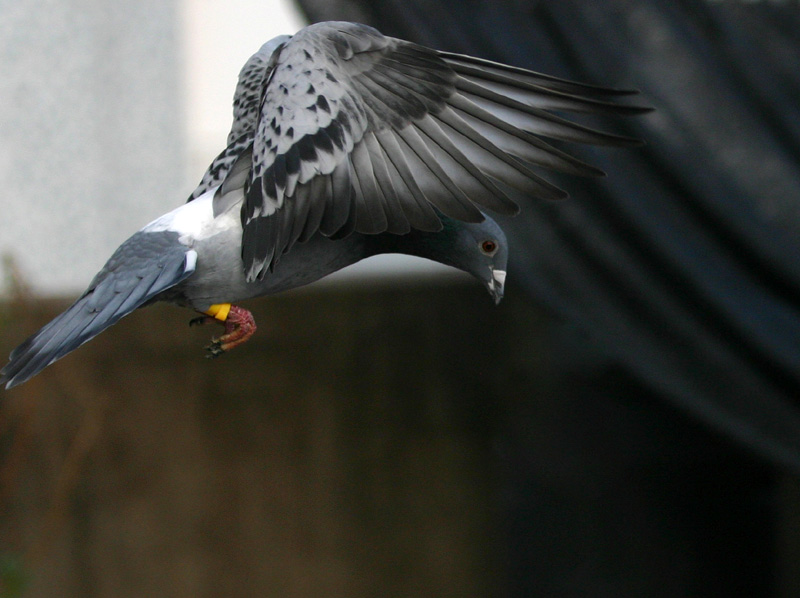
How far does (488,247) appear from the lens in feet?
3.07

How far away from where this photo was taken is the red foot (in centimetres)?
83

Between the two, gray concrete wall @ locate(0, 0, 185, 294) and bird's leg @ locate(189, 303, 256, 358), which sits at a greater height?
gray concrete wall @ locate(0, 0, 185, 294)

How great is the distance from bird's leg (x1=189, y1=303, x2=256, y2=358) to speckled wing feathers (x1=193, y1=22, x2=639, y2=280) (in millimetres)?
54

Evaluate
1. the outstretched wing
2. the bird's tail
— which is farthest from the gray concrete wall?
the bird's tail

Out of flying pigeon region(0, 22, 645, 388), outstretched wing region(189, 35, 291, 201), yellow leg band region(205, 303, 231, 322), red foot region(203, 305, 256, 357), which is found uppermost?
outstretched wing region(189, 35, 291, 201)

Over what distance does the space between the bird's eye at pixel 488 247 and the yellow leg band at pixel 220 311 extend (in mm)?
232

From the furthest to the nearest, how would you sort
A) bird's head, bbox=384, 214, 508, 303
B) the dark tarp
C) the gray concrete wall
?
the gray concrete wall < the dark tarp < bird's head, bbox=384, 214, 508, 303

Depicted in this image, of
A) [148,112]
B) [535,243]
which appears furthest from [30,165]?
[535,243]

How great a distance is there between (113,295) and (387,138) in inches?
10.7

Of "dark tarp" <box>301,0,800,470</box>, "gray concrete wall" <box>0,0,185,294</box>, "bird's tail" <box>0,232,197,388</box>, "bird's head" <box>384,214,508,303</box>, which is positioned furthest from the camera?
"gray concrete wall" <box>0,0,185,294</box>

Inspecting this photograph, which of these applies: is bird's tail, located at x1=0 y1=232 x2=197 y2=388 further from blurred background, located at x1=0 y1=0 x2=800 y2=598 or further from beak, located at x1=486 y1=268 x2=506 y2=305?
blurred background, located at x1=0 y1=0 x2=800 y2=598

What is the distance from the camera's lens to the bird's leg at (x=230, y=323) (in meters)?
0.85

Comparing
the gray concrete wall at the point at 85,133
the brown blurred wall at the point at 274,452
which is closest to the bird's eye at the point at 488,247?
the brown blurred wall at the point at 274,452

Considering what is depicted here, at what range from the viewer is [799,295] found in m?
2.46
